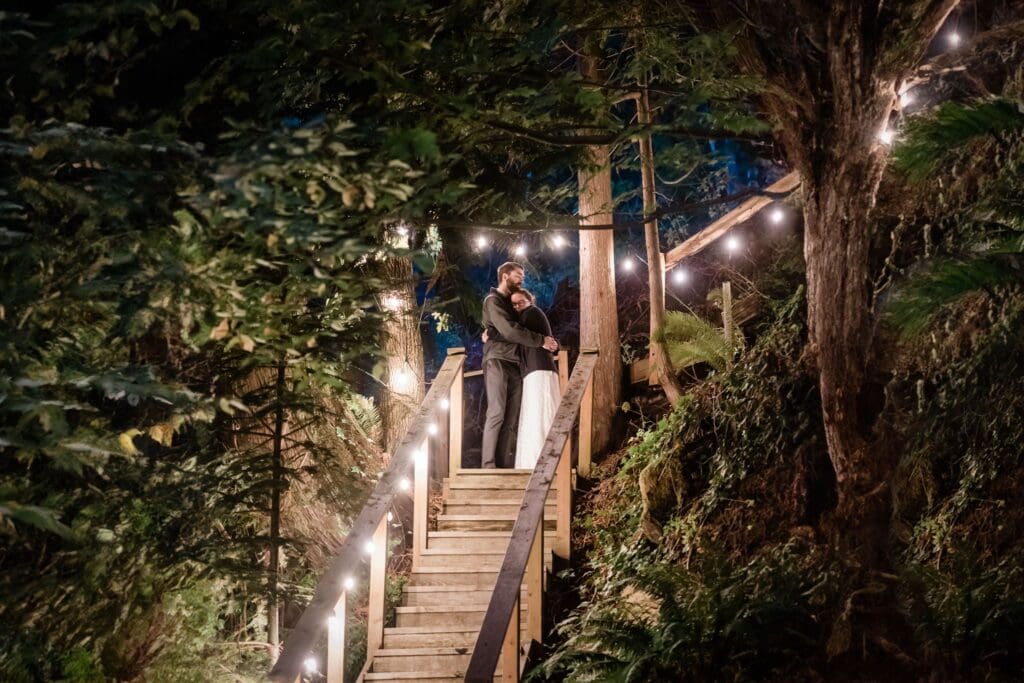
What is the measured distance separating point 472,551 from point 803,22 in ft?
15.2

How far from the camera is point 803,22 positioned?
5.42 meters

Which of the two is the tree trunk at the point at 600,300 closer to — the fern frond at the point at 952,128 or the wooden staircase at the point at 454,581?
the wooden staircase at the point at 454,581

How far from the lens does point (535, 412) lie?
29.2ft

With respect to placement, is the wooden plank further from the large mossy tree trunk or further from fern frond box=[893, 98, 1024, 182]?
fern frond box=[893, 98, 1024, 182]

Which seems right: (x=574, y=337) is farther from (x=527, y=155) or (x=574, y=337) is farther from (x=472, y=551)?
(x=527, y=155)

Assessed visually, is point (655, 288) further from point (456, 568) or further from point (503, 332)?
point (456, 568)

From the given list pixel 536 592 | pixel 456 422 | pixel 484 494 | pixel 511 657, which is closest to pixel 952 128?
pixel 511 657

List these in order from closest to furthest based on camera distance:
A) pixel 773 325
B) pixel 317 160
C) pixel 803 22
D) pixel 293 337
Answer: pixel 317 160 < pixel 293 337 < pixel 803 22 < pixel 773 325

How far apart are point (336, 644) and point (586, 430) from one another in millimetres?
3258

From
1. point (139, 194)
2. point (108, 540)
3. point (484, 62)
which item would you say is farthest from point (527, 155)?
point (108, 540)

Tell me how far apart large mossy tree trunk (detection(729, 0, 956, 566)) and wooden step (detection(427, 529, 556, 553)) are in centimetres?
286

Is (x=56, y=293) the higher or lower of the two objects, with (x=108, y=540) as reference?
higher

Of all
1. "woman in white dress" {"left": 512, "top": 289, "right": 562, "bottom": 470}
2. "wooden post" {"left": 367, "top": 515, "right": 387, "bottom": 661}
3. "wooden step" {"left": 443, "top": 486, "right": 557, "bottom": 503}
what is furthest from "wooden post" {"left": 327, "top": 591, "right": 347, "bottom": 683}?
"woman in white dress" {"left": 512, "top": 289, "right": 562, "bottom": 470}

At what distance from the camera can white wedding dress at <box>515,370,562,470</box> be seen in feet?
29.1
